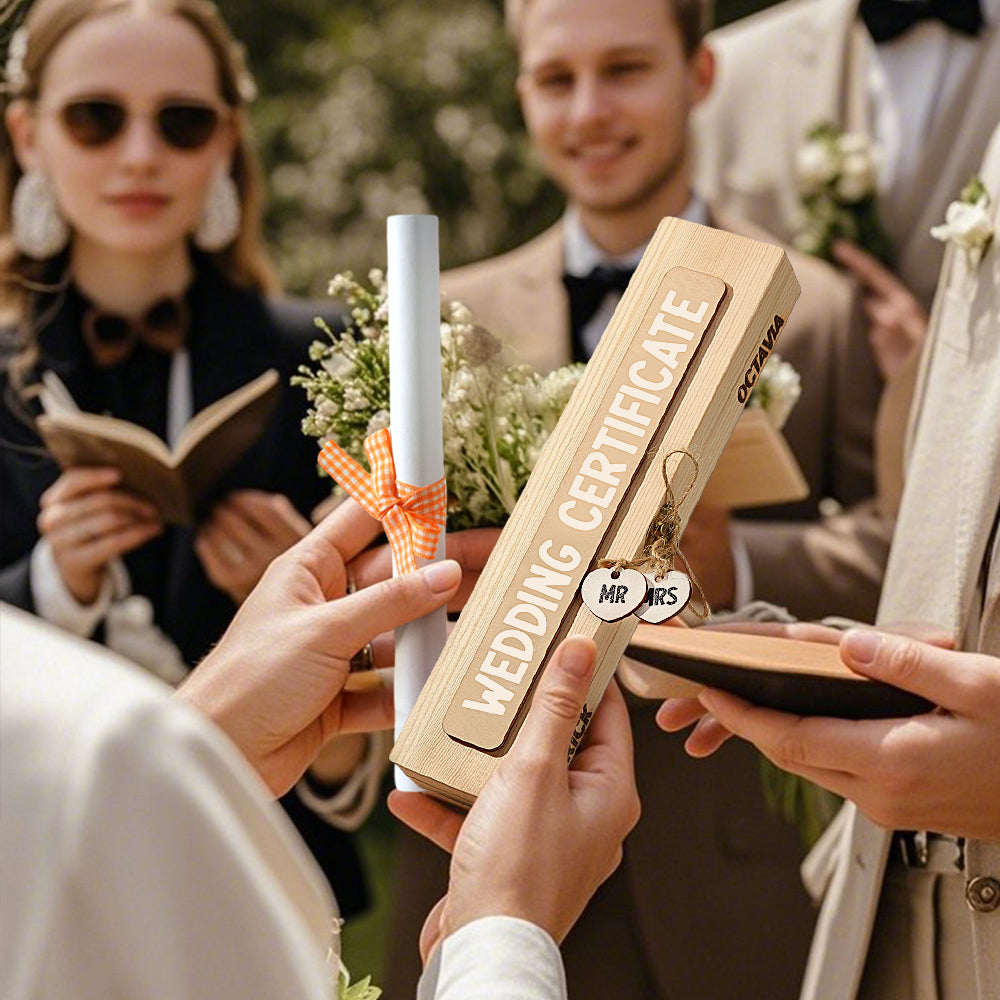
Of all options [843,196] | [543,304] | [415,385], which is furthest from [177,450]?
[843,196]

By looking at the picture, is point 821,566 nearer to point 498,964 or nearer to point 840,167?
point 840,167

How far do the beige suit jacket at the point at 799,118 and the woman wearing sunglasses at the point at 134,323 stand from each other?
143 cm

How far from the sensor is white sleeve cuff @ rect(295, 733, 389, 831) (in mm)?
2521

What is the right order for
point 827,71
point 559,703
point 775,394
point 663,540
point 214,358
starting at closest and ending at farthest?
point 559,703 → point 663,540 → point 775,394 → point 214,358 → point 827,71

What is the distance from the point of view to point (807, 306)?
122 inches

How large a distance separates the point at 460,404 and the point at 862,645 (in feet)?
1.48

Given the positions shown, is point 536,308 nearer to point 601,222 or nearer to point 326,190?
point 601,222

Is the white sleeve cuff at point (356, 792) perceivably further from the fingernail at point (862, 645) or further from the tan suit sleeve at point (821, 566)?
the fingernail at point (862, 645)

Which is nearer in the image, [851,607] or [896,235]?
[851,607]

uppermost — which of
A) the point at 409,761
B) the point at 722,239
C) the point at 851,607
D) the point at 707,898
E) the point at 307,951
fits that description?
the point at 722,239

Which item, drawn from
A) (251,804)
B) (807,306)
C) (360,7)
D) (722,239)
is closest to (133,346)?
(807,306)

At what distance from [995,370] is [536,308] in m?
1.61

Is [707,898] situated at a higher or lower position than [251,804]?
lower

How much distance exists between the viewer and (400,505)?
1.30 metres
